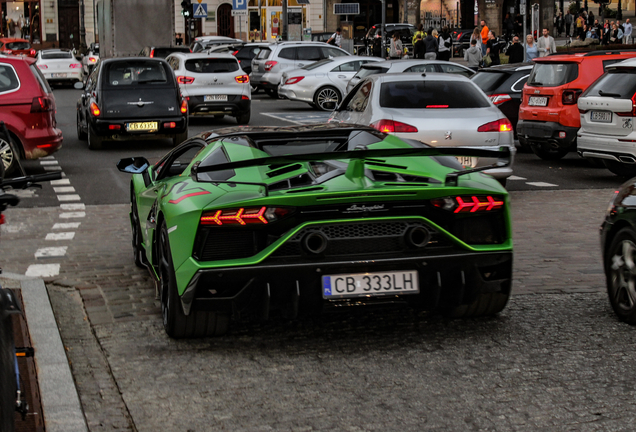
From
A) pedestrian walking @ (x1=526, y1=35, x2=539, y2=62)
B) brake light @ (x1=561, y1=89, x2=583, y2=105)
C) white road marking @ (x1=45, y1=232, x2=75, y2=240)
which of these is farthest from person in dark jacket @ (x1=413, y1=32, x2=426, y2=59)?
white road marking @ (x1=45, y1=232, x2=75, y2=240)

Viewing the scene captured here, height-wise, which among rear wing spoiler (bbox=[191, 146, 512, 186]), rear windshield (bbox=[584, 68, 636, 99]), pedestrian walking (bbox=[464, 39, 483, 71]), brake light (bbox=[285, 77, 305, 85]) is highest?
pedestrian walking (bbox=[464, 39, 483, 71])

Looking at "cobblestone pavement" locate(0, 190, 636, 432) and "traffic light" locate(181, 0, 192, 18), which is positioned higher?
"traffic light" locate(181, 0, 192, 18)

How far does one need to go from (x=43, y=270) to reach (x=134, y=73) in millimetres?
10597

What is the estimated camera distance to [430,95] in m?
12.1

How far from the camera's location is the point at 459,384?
193 inches

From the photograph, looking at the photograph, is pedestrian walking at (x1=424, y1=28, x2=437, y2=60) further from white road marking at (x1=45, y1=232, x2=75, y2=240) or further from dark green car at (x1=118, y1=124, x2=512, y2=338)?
dark green car at (x1=118, y1=124, x2=512, y2=338)

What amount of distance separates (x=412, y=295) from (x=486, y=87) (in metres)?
13.3

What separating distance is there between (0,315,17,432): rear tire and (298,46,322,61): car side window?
28150 mm

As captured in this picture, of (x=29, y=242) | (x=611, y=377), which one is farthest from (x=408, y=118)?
(x=611, y=377)

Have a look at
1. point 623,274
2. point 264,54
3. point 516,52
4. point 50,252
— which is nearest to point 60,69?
point 264,54

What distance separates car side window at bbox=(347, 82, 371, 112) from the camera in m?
12.5

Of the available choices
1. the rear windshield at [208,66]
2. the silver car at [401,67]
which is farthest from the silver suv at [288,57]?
the silver car at [401,67]

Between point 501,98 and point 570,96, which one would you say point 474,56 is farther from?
point 570,96

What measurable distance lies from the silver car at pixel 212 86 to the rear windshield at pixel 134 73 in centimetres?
417
